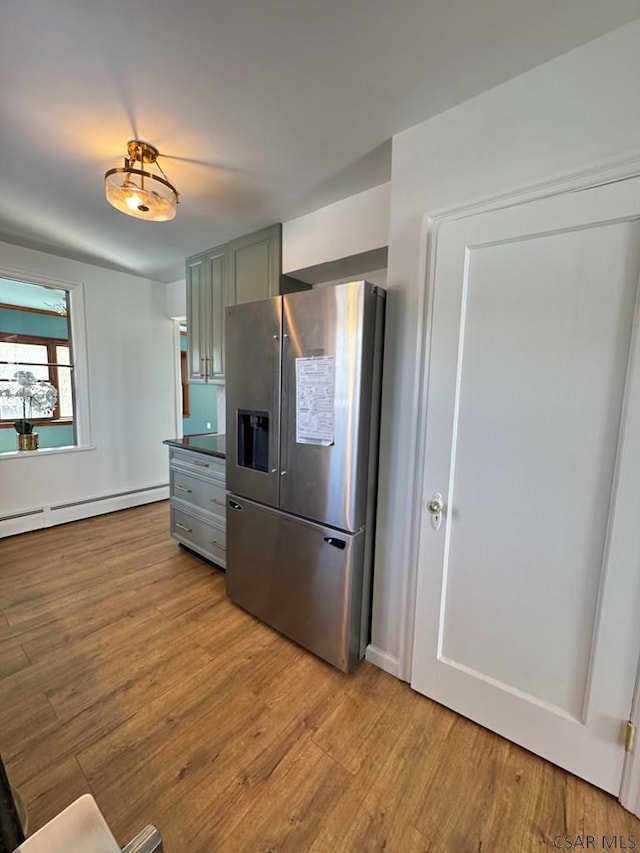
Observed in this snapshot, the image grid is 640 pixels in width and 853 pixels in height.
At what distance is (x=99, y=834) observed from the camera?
21.2 inches

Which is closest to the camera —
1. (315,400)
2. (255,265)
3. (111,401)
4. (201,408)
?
(315,400)

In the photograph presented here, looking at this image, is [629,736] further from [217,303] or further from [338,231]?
[217,303]

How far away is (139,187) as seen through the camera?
1.70 meters

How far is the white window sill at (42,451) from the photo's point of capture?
313cm

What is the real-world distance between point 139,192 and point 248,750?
2493 mm

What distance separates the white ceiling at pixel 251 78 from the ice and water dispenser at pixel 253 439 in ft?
4.35

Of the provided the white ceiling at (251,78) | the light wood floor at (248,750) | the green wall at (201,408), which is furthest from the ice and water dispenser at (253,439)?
the green wall at (201,408)

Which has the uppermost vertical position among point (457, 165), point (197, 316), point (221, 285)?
point (457, 165)

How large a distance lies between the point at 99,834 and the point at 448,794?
4.05ft

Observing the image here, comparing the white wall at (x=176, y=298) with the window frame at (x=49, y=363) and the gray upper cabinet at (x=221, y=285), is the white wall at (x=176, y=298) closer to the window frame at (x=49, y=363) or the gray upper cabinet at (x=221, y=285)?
the gray upper cabinet at (x=221, y=285)

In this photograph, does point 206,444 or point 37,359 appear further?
point 37,359

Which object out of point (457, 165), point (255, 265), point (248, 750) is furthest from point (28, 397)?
point (457, 165)

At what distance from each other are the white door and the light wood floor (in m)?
0.20

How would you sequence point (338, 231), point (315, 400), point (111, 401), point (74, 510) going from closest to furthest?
point (315, 400), point (338, 231), point (74, 510), point (111, 401)
